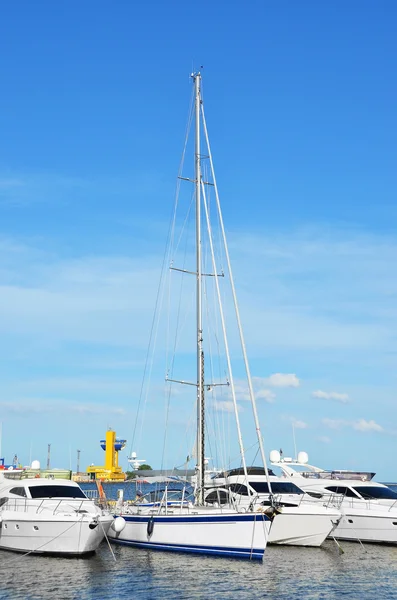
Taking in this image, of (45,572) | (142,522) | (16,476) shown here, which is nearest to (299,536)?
(142,522)

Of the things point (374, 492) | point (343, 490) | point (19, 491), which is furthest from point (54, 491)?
point (374, 492)

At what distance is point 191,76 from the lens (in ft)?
119

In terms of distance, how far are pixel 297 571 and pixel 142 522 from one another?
303 inches

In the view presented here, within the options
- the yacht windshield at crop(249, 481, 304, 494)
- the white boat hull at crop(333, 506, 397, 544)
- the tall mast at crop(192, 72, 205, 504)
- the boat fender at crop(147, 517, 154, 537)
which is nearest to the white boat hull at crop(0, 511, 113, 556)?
the boat fender at crop(147, 517, 154, 537)

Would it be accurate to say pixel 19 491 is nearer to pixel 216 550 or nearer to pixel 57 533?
pixel 57 533

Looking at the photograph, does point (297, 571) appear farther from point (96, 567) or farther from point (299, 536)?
point (96, 567)

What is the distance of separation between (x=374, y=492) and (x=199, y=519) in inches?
494

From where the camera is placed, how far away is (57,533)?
28.3m

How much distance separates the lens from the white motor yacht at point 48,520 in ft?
92.5

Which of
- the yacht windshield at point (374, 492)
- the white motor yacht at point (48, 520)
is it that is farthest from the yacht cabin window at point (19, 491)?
the yacht windshield at point (374, 492)

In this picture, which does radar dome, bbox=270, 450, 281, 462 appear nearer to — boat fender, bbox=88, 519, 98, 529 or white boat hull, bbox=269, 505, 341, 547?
white boat hull, bbox=269, 505, 341, 547

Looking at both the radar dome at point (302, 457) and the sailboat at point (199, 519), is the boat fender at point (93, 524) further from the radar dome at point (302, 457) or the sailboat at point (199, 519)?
the radar dome at point (302, 457)

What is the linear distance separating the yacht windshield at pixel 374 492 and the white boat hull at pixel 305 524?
18.6ft

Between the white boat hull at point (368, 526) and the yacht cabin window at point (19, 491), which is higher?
the yacht cabin window at point (19, 491)
